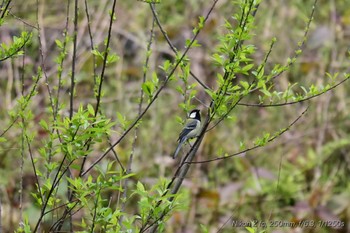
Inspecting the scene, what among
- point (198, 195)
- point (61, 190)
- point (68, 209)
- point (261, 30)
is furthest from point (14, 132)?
point (68, 209)

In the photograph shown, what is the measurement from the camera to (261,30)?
7.92 meters

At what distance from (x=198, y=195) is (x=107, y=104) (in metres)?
1.97

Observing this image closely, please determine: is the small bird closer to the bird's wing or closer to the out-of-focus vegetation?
the bird's wing

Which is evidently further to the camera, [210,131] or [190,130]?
[210,131]

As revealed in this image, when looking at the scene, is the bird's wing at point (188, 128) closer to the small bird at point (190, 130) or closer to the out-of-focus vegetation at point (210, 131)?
the small bird at point (190, 130)

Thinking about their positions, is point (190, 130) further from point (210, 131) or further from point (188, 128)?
point (210, 131)

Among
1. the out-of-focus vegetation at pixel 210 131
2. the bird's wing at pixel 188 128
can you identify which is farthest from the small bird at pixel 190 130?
the out-of-focus vegetation at pixel 210 131

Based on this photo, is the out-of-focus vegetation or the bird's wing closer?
the bird's wing

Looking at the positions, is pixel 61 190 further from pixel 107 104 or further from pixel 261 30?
pixel 261 30

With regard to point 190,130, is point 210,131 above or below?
below

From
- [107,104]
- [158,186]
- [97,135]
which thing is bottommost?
[107,104]

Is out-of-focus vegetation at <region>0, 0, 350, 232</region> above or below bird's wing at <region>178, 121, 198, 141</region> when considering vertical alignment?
below

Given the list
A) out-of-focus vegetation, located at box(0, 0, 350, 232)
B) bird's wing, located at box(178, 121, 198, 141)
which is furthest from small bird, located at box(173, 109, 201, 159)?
out-of-focus vegetation, located at box(0, 0, 350, 232)

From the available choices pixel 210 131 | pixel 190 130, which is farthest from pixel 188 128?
pixel 210 131
